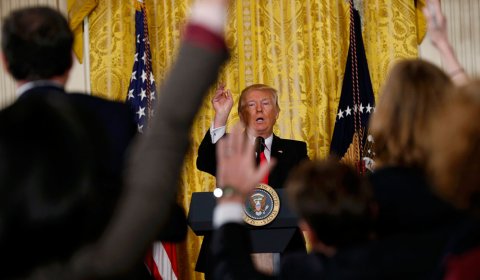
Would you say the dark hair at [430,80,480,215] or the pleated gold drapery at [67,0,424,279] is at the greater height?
the pleated gold drapery at [67,0,424,279]

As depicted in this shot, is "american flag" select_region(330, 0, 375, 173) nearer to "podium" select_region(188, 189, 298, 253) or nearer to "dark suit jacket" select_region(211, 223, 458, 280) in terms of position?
"podium" select_region(188, 189, 298, 253)

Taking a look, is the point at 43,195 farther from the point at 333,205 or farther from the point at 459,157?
the point at 333,205

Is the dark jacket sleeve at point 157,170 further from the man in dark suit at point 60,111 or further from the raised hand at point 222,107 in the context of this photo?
the raised hand at point 222,107

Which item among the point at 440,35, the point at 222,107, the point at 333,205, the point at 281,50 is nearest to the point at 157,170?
the point at 333,205

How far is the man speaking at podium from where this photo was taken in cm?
513

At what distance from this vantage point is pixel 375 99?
689 cm

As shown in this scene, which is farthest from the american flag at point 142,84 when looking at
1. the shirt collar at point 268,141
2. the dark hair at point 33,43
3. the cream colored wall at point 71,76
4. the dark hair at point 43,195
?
the dark hair at point 43,195

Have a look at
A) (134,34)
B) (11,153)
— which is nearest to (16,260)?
(11,153)

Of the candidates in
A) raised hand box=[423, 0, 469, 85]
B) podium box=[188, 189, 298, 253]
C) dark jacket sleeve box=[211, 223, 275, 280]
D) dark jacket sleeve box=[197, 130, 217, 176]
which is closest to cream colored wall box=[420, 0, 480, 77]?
dark jacket sleeve box=[197, 130, 217, 176]

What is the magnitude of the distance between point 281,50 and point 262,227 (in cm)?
321

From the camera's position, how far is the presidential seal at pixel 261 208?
4.21 meters

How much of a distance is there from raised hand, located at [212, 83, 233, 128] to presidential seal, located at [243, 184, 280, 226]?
3.69ft

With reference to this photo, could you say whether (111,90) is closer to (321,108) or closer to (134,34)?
(134,34)

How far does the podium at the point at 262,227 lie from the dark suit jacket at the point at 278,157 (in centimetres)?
89
